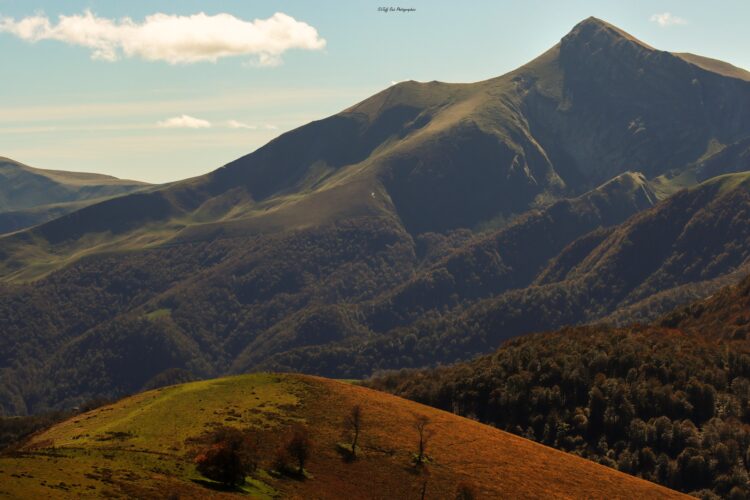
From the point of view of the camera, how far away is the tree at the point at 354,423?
110 m

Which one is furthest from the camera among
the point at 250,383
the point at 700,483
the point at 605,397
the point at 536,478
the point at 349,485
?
the point at 605,397

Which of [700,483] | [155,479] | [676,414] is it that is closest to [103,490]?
[155,479]

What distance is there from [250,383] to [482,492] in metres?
45.6

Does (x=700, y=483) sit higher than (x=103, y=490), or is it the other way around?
(x=103, y=490)

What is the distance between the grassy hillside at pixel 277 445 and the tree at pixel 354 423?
108cm

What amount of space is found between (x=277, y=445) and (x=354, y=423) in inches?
602

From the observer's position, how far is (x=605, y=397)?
196375 millimetres

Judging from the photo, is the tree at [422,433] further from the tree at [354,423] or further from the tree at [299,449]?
the tree at [299,449]

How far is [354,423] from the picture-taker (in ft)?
372

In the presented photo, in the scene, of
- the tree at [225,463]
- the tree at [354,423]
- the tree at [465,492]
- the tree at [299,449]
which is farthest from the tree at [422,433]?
the tree at [225,463]

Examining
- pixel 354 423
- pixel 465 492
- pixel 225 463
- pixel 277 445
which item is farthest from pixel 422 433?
pixel 225 463

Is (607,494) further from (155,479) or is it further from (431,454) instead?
(155,479)

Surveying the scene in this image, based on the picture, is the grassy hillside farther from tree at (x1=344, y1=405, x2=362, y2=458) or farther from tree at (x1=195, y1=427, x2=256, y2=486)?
tree at (x1=195, y1=427, x2=256, y2=486)

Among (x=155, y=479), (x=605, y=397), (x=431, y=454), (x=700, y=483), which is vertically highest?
(x=155, y=479)
